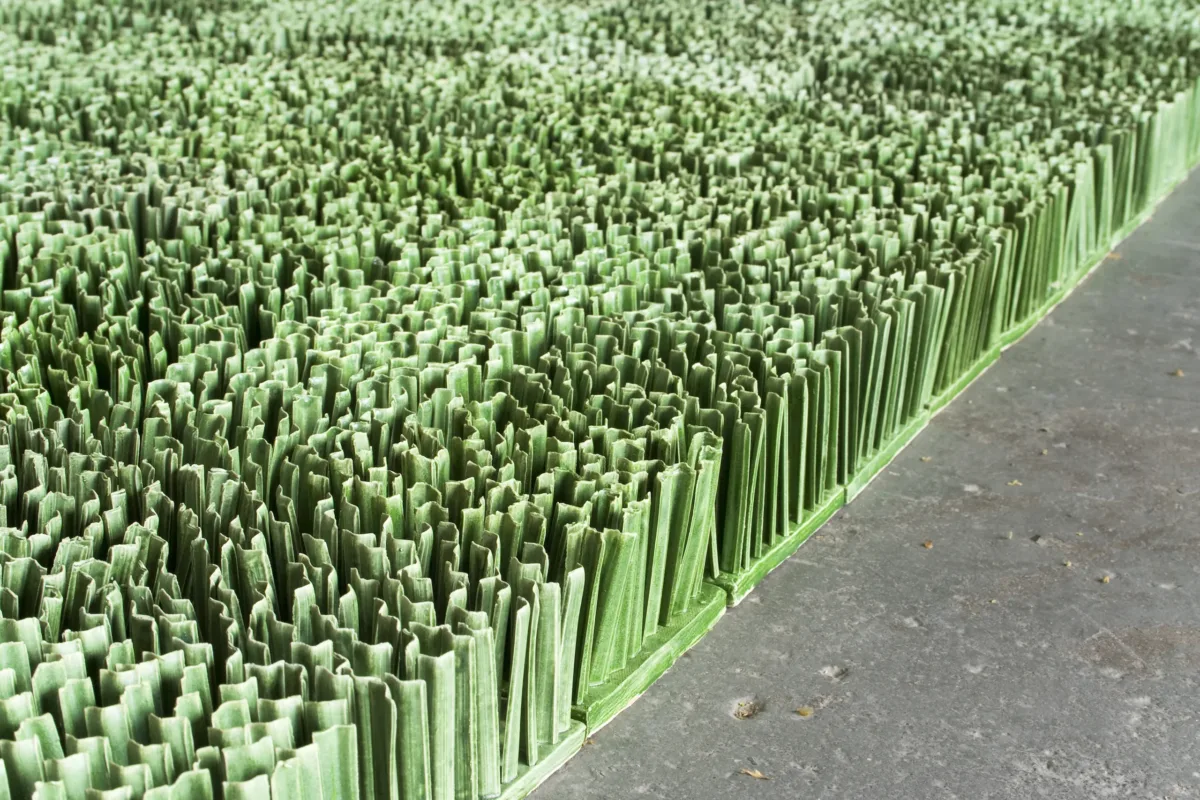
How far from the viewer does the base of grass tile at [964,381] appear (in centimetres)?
404

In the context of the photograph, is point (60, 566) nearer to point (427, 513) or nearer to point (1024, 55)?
point (427, 513)

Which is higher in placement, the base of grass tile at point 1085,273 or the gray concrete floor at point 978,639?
the base of grass tile at point 1085,273

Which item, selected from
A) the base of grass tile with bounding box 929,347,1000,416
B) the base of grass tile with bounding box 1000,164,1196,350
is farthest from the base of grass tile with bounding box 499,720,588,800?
the base of grass tile with bounding box 1000,164,1196,350

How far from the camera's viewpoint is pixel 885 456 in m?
3.72

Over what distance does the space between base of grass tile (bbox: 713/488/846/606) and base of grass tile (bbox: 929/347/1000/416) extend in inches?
27.5

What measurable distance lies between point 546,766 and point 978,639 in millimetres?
1059

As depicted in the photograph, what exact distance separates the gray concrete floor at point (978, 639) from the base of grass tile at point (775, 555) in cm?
3

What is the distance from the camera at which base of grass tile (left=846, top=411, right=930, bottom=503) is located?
11.6 feet

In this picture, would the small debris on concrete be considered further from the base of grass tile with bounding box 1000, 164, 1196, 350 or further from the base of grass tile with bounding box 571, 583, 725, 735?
the base of grass tile with bounding box 1000, 164, 1196, 350

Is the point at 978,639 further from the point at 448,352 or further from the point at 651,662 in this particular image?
the point at 448,352

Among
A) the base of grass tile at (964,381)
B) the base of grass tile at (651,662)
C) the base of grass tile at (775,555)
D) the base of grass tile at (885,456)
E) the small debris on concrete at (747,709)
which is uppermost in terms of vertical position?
the base of grass tile at (964,381)

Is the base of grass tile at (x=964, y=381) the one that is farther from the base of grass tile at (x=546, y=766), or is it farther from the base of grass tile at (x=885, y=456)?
the base of grass tile at (x=546, y=766)

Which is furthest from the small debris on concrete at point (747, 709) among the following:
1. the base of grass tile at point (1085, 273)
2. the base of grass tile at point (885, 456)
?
the base of grass tile at point (1085, 273)

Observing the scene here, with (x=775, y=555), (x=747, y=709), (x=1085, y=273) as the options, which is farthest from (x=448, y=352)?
(x=1085, y=273)
